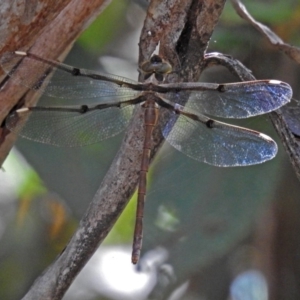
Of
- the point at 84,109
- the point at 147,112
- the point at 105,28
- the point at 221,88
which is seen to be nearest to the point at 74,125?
the point at 84,109

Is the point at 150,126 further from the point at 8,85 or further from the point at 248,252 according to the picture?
the point at 248,252

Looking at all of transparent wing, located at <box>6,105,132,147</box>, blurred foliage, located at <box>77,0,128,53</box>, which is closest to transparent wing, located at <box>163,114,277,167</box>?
transparent wing, located at <box>6,105,132,147</box>

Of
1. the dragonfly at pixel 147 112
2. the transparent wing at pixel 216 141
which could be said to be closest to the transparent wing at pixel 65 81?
the dragonfly at pixel 147 112

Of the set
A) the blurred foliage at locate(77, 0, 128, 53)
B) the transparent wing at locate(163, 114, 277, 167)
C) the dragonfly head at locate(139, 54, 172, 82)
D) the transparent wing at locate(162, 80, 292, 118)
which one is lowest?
the blurred foliage at locate(77, 0, 128, 53)

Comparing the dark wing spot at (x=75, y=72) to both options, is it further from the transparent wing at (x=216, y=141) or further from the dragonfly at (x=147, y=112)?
the transparent wing at (x=216, y=141)

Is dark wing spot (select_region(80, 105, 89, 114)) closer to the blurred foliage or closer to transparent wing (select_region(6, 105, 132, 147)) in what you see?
transparent wing (select_region(6, 105, 132, 147))
